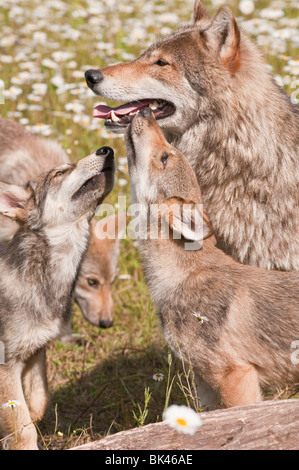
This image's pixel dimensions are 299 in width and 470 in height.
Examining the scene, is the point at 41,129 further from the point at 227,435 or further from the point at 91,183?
the point at 227,435

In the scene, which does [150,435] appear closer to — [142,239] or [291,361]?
[291,361]

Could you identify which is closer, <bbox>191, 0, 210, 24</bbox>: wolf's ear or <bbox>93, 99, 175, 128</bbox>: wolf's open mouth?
<bbox>93, 99, 175, 128</bbox>: wolf's open mouth

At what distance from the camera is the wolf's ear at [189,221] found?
3656 millimetres

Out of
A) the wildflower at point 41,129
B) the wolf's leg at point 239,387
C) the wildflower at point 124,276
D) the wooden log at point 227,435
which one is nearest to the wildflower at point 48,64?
the wildflower at point 41,129

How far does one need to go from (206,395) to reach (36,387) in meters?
1.08

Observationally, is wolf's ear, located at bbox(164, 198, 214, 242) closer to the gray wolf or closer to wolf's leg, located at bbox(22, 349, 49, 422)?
wolf's leg, located at bbox(22, 349, 49, 422)

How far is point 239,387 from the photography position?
3564mm

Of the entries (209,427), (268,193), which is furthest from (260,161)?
(209,427)

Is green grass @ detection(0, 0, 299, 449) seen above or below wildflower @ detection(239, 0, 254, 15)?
below

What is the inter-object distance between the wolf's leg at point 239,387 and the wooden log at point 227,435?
45cm

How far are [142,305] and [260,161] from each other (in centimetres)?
201

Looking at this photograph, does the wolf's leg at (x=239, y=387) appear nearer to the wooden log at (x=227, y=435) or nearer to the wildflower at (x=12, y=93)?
the wooden log at (x=227, y=435)

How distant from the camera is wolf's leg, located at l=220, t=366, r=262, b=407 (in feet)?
11.7

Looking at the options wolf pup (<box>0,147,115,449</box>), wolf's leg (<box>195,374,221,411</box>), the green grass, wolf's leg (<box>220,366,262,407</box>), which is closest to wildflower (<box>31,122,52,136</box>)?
the green grass
